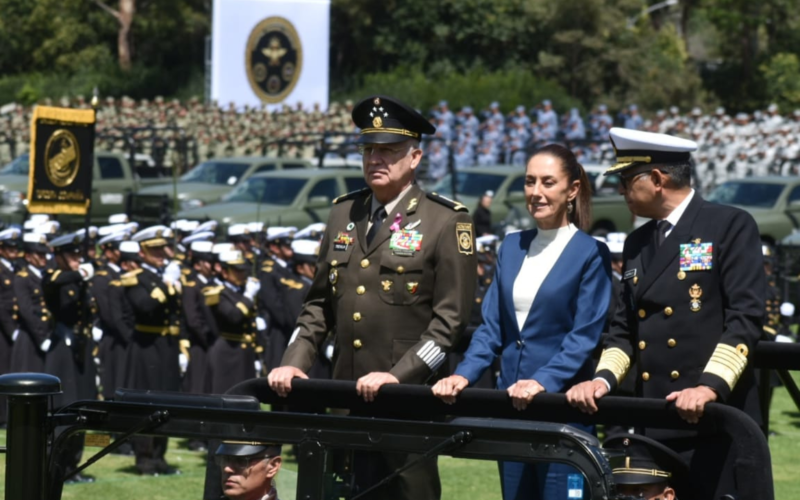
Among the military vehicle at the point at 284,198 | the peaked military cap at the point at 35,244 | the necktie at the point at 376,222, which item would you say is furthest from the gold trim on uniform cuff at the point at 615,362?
the military vehicle at the point at 284,198

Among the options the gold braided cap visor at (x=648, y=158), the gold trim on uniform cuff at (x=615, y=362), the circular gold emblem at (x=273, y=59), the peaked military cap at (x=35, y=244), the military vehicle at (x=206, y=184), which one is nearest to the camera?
the gold trim on uniform cuff at (x=615, y=362)

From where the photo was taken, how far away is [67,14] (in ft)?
156

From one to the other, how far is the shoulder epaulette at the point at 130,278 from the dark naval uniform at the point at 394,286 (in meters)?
5.17

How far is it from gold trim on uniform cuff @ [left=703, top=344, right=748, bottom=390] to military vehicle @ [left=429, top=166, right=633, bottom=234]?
17.4m

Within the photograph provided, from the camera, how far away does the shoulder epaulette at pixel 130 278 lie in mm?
9469

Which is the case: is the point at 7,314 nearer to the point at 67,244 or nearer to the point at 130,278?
the point at 67,244

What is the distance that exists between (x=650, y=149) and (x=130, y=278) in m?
6.14

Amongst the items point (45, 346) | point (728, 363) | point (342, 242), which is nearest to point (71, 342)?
point (45, 346)

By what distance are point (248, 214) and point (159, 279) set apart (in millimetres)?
9612

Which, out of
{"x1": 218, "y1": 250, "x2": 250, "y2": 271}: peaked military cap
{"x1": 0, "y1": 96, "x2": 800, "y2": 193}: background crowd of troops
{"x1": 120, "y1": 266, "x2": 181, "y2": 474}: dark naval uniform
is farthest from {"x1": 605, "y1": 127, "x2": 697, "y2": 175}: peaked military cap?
{"x1": 0, "y1": 96, "x2": 800, "y2": 193}: background crowd of troops

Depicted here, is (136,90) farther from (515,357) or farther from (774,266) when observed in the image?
(515,357)

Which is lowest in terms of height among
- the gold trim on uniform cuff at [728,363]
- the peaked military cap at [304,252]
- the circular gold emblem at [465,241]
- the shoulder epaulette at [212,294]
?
the shoulder epaulette at [212,294]

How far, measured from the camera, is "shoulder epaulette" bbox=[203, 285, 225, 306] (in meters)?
9.88

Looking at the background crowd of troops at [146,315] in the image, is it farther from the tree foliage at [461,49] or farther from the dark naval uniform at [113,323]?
the tree foliage at [461,49]
